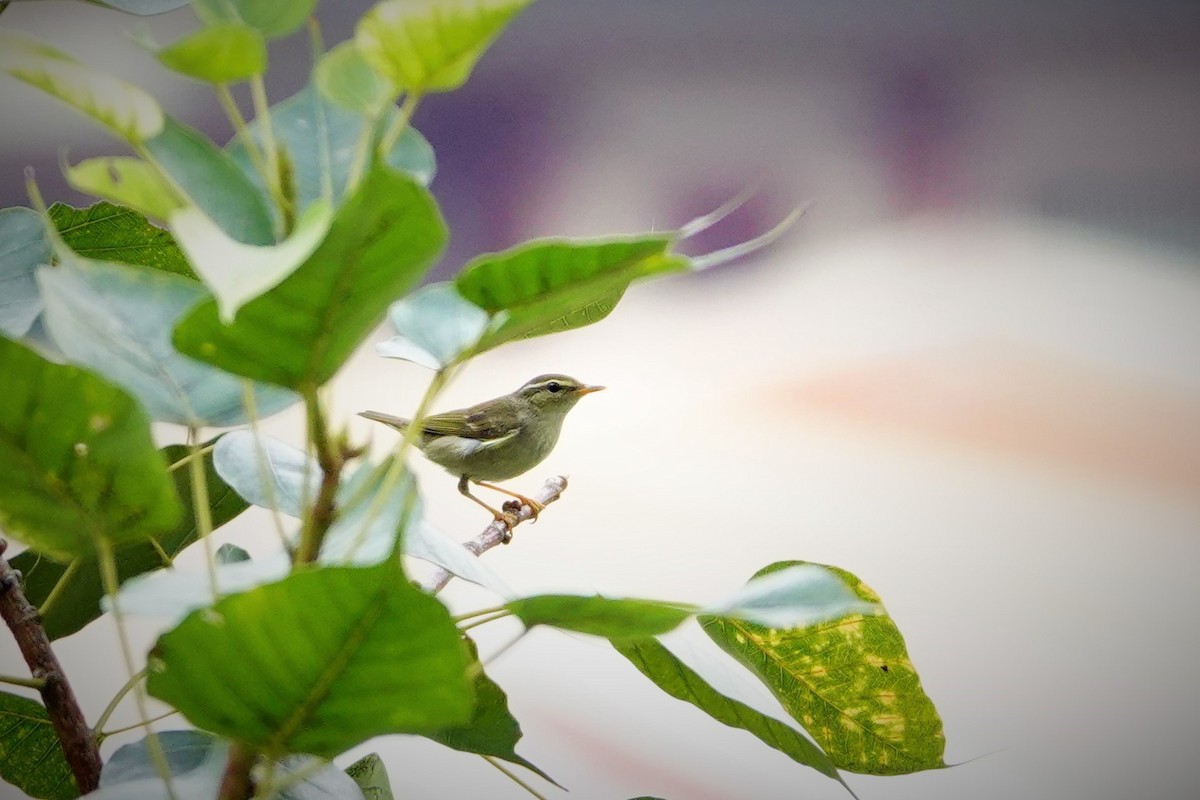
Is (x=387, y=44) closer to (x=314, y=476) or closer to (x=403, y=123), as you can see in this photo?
(x=403, y=123)

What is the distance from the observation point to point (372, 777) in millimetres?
555

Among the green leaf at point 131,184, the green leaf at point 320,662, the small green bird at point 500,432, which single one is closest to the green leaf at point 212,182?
the green leaf at point 131,184

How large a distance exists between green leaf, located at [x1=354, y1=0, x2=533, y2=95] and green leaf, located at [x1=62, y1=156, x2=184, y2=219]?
8 centimetres

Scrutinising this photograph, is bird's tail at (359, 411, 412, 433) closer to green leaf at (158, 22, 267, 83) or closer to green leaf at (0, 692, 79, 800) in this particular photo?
green leaf at (0, 692, 79, 800)

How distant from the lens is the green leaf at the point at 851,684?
18.9 inches

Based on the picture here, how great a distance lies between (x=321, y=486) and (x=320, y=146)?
149 mm

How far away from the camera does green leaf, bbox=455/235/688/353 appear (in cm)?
28

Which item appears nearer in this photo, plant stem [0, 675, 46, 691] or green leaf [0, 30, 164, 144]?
green leaf [0, 30, 164, 144]

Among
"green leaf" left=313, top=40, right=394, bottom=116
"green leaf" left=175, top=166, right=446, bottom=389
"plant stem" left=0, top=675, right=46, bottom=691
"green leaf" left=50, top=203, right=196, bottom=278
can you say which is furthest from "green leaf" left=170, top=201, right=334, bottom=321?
"green leaf" left=50, top=203, right=196, bottom=278

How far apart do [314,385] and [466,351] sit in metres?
0.06

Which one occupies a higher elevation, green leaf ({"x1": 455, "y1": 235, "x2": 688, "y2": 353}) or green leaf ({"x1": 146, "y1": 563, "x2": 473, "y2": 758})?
green leaf ({"x1": 455, "y1": 235, "x2": 688, "y2": 353})

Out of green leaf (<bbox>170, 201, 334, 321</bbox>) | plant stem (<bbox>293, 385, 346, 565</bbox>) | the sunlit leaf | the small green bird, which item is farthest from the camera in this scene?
the small green bird

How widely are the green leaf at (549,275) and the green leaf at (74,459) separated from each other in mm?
112

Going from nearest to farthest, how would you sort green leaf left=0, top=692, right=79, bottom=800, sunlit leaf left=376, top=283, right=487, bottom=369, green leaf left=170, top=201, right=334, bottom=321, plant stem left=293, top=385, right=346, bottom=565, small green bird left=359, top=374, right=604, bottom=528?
green leaf left=170, top=201, right=334, bottom=321, plant stem left=293, top=385, right=346, bottom=565, sunlit leaf left=376, top=283, right=487, bottom=369, green leaf left=0, top=692, right=79, bottom=800, small green bird left=359, top=374, right=604, bottom=528
